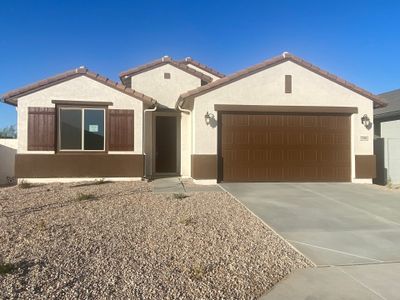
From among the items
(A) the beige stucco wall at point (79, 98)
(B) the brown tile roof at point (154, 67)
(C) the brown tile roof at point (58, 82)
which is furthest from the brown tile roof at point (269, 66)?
(B) the brown tile roof at point (154, 67)

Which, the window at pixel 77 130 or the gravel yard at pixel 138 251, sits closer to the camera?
the gravel yard at pixel 138 251

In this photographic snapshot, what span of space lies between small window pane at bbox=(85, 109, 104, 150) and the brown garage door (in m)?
4.32

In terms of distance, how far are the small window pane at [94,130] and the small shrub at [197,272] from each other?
889 centimetres

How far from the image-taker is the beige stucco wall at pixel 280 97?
11688 mm

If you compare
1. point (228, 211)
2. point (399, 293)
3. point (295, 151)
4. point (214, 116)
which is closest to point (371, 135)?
point (295, 151)

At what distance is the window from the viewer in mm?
12164

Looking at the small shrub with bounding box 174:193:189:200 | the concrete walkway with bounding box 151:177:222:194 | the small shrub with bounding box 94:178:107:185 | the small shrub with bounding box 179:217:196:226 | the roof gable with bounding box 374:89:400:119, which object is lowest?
the small shrub with bounding box 179:217:196:226

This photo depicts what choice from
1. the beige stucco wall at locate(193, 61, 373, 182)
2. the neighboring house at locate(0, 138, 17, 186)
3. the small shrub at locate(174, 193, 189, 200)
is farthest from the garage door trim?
the neighboring house at locate(0, 138, 17, 186)

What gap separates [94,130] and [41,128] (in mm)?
1772

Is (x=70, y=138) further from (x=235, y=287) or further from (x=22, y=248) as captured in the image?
(x=235, y=287)

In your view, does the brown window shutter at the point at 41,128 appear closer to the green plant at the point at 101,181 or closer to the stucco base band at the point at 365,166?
the green plant at the point at 101,181

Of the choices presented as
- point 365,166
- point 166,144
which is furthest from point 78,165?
point 365,166

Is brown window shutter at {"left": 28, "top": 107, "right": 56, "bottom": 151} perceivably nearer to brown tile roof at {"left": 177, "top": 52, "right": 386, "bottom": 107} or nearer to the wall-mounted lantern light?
brown tile roof at {"left": 177, "top": 52, "right": 386, "bottom": 107}

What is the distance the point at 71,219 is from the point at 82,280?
299 cm
